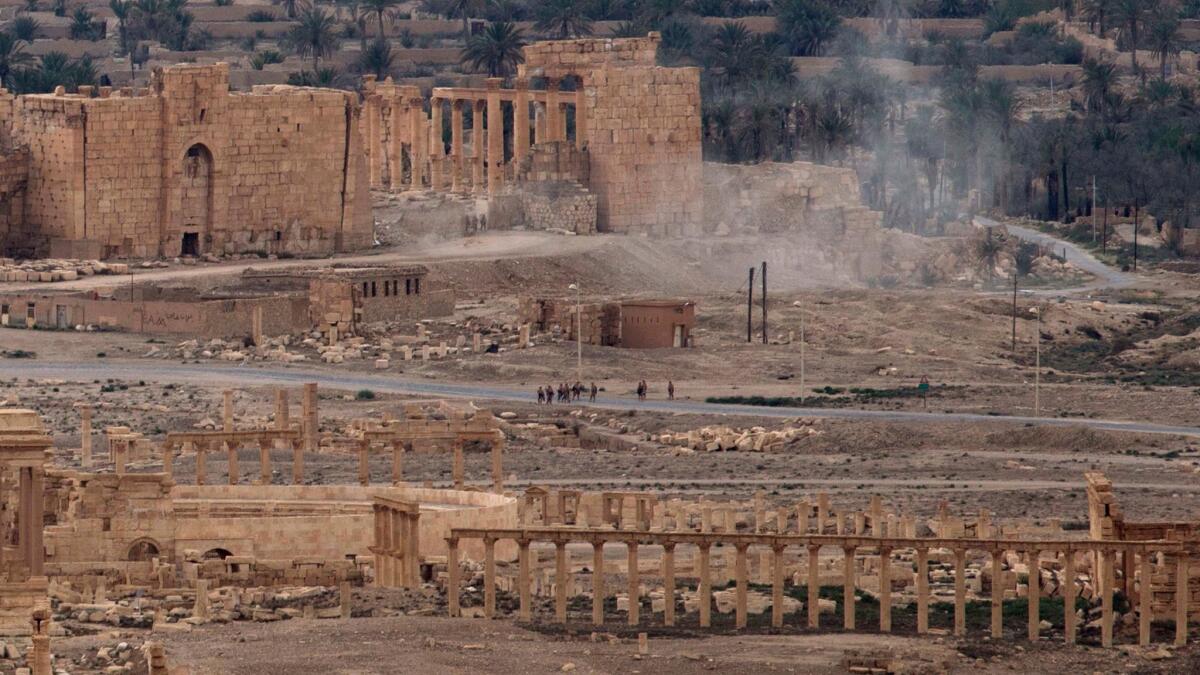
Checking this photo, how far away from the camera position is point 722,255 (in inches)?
5310

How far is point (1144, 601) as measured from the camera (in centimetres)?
7256

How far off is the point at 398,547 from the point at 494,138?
217 ft

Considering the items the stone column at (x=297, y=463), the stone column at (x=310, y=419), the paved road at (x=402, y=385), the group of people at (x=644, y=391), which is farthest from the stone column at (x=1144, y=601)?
the group of people at (x=644, y=391)

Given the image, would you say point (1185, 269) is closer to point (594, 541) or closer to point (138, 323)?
point (138, 323)

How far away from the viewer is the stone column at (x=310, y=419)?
306 ft

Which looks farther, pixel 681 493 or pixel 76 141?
pixel 76 141

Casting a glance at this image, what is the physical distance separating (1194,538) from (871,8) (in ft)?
386

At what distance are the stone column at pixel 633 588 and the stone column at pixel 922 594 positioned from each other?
4.46 metres

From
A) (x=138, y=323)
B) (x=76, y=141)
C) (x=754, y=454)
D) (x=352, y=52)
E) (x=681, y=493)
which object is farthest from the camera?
(x=352, y=52)

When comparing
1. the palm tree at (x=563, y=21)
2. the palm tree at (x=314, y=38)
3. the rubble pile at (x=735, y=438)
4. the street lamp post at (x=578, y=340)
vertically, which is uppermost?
the palm tree at (x=563, y=21)

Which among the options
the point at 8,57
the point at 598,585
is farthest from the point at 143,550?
the point at 8,57

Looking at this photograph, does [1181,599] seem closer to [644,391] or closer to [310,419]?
[310,419]

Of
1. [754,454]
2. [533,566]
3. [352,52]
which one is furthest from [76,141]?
[352,52]

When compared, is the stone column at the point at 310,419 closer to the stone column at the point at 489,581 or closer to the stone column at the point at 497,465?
the stone column at the point at 497,465
